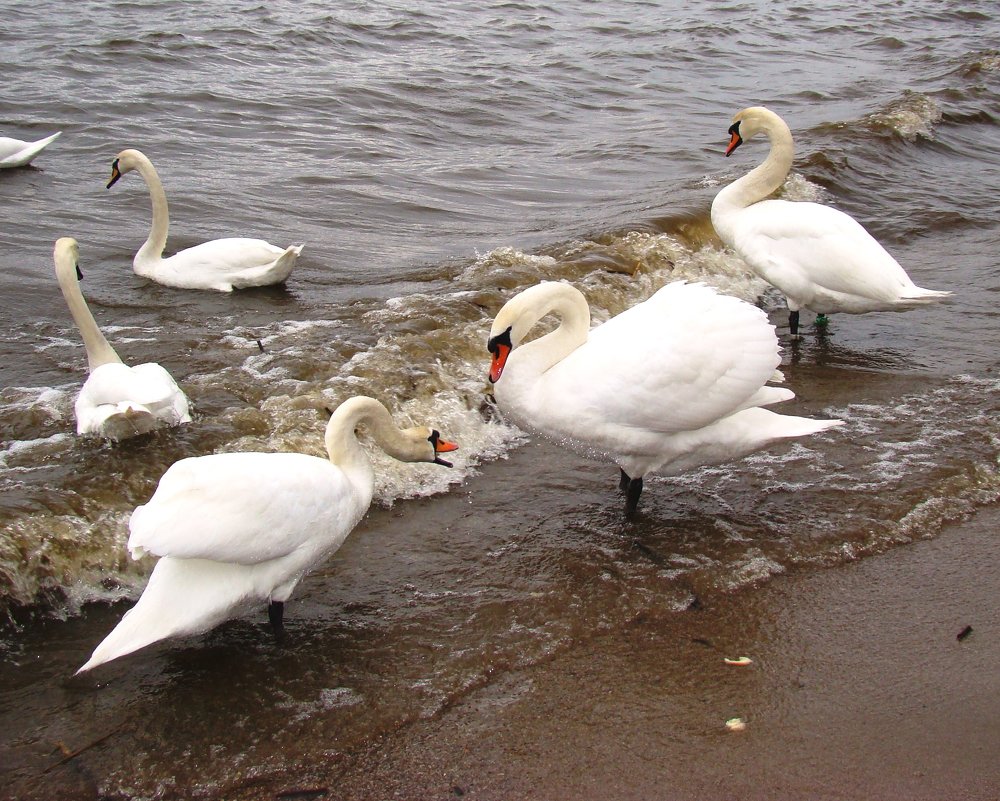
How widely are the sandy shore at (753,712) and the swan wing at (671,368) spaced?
0.93 metres

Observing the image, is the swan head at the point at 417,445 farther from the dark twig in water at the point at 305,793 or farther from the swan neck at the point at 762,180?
the swan neck at the point at 762,180

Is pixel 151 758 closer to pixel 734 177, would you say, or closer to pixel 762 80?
pixel 734 177

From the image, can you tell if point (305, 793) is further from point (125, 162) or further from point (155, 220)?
point (125, 162)

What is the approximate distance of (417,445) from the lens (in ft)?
14.9

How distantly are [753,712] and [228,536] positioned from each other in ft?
6.18

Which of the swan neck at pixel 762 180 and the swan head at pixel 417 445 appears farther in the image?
the swan neck at pixel 762 180

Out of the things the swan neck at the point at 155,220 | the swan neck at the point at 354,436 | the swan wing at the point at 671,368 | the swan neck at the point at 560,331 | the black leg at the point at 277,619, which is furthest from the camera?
the swan neck at the point at 155,220

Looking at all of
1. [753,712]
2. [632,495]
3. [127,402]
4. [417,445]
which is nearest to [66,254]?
[127,402]

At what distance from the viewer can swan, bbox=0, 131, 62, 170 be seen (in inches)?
428

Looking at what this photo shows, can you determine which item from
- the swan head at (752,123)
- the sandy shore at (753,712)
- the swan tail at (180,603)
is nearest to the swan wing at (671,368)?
the sandy shore at (753,712)

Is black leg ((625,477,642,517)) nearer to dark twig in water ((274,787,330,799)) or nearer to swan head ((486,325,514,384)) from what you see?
swan head ((486,325,514,384))

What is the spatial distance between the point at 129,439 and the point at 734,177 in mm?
7691

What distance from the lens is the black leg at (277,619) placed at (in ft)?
13.5

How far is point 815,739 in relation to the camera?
3.46 meters
